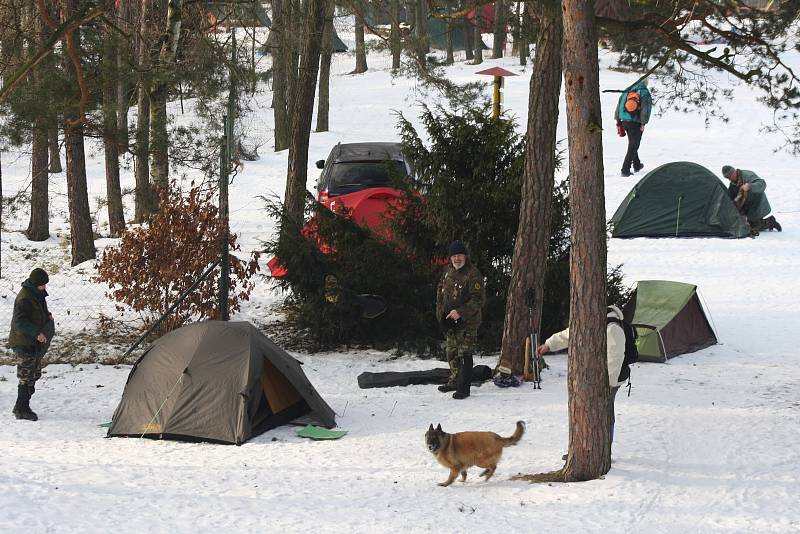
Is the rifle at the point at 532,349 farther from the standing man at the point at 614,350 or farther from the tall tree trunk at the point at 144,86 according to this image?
the tall tree trunk at the point at 144,86

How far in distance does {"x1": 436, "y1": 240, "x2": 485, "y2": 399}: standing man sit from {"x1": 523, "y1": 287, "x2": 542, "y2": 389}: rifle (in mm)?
878

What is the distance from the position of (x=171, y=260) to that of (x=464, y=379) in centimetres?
484

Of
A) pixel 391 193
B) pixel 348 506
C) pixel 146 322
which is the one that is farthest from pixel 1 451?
pixel 391 193

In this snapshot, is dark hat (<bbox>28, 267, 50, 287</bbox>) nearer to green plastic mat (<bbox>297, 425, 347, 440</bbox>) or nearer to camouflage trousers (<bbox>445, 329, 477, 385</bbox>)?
green plastic mat (<bbox>297, 425, 347, 440</bbox>)

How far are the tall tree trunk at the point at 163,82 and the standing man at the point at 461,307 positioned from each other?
598 centimetres

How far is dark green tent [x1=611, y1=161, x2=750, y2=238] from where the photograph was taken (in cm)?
1791

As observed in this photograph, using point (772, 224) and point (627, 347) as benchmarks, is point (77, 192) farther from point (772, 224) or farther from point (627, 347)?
point (772, 224)

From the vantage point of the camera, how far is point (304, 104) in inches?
583

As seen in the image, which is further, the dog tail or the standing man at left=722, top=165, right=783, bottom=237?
the standing man at left=722, top=165, right=783, bottom=237

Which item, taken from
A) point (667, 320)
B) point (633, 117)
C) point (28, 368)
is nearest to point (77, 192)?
point (28, 368)

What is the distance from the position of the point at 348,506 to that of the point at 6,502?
8.46 ft

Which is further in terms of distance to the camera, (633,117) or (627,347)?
(633,117)

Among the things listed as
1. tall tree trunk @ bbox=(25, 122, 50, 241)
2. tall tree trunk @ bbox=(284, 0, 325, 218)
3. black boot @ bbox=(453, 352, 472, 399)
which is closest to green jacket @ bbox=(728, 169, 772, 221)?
tall tree trunk @ bbox=(284, 0, 325, 218)

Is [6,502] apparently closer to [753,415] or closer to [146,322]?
[146,322]
